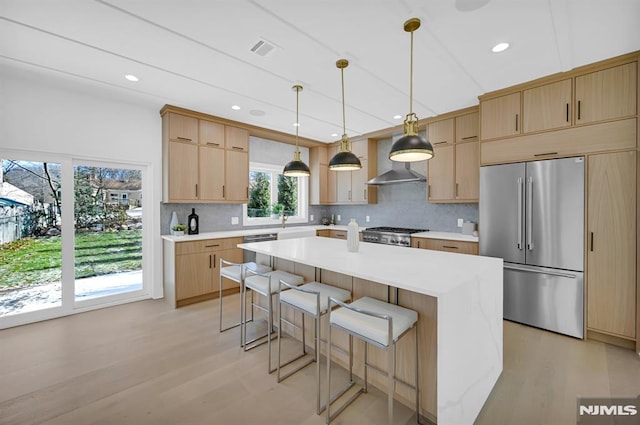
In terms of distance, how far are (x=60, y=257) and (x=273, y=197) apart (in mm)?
3233

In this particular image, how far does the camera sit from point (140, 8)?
1895 millimetres

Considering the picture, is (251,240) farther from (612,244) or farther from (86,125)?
(612,244)

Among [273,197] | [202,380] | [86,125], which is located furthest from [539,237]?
[86,125]

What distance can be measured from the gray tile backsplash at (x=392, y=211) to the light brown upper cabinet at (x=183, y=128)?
102 centimetres

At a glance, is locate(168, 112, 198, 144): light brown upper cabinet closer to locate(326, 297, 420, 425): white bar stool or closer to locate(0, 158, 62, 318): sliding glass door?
locate(0, 158, 62, 318): sliding glass door

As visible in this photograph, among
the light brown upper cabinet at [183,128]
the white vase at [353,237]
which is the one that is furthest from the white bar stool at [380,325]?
the light brown upper cabinet at [183,128]

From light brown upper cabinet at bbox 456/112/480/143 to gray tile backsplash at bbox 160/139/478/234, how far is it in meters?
0.68

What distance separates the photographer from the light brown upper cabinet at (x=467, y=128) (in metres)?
3.80

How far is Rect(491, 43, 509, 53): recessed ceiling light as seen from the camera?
2.30 metres

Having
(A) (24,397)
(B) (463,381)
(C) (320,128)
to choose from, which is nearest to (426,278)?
(B) (463,381)

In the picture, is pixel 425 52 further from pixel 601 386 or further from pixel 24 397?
pixel 24 397

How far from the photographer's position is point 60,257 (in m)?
3.38

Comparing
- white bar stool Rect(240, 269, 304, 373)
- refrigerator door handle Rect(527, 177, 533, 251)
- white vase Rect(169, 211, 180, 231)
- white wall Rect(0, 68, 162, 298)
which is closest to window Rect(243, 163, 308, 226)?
white vase Rect(169, 211, 180, 231)

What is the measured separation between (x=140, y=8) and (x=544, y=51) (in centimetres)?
324
